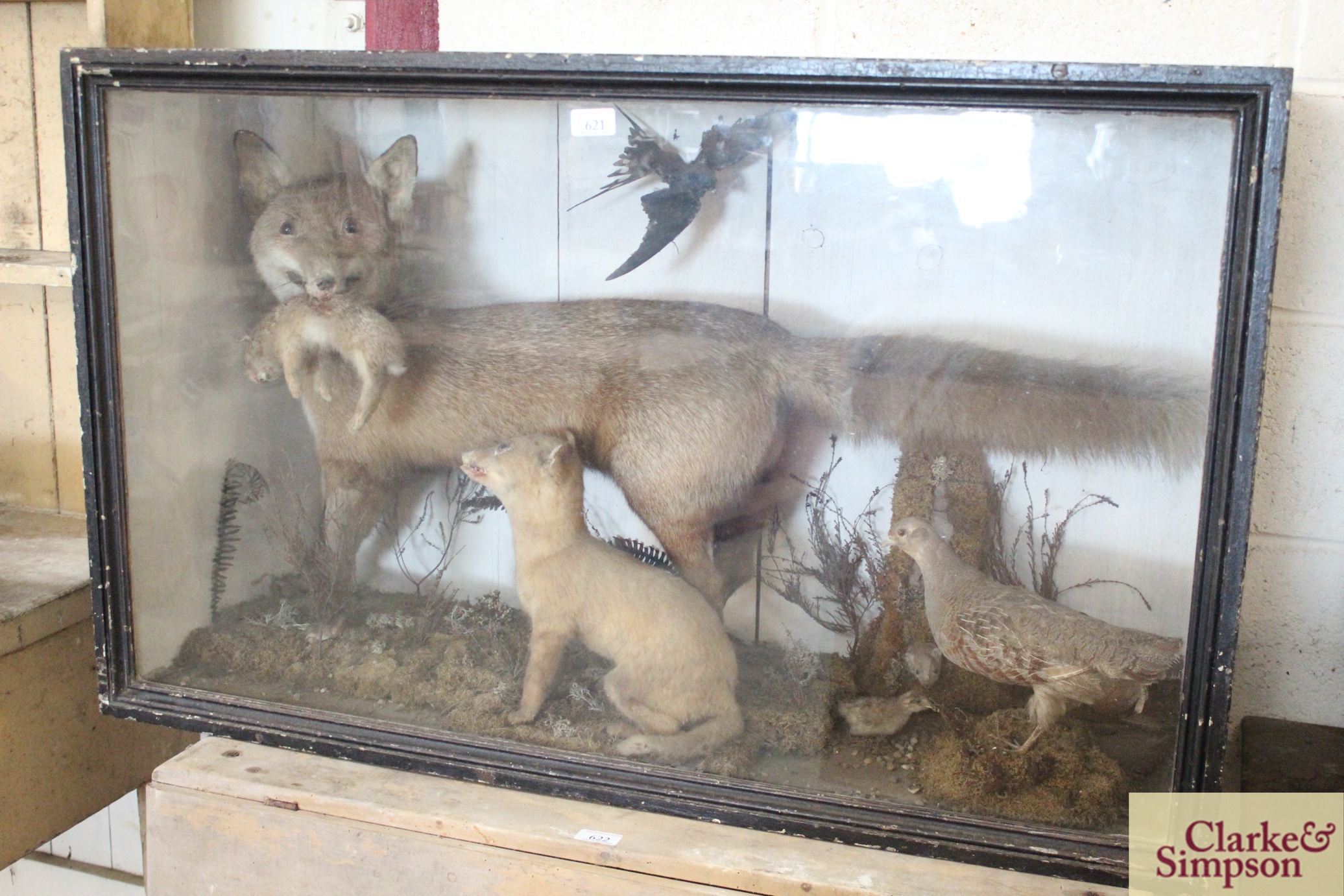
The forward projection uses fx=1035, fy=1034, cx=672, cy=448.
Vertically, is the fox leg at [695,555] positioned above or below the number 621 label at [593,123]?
below

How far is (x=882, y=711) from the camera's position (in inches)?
39.0

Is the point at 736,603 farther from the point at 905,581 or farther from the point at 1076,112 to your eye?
the point at 1076,112

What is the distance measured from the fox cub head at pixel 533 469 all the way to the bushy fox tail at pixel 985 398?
232 millimetres

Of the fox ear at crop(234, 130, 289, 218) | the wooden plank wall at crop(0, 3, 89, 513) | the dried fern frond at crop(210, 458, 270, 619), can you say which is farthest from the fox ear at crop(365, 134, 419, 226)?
the wooden plank wall at crop(0, 3, 89, 513)

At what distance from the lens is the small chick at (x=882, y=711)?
98cm

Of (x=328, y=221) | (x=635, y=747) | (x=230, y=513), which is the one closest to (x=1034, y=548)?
(x=635, y=747)

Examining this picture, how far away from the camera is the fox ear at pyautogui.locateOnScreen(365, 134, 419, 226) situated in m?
1.03

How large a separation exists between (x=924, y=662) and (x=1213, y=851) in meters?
0.29

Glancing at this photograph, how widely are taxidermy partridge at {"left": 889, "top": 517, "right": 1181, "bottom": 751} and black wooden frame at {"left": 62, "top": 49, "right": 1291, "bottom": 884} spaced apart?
5 centimetres

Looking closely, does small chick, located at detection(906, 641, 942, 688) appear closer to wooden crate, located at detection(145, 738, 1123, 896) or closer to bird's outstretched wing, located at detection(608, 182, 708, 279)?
wooden crate, located at detection(145, 738, 1123, 896)

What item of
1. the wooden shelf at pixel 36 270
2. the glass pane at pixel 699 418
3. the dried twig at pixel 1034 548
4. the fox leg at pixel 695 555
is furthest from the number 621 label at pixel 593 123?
the wooden shelf at pixel 36 270

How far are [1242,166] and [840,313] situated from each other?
0.34 metres

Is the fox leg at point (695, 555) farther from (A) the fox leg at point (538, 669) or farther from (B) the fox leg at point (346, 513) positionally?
(B) the fox leg at point (346, 513)

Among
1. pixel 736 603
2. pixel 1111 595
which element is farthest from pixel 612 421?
pixel 1111 595
